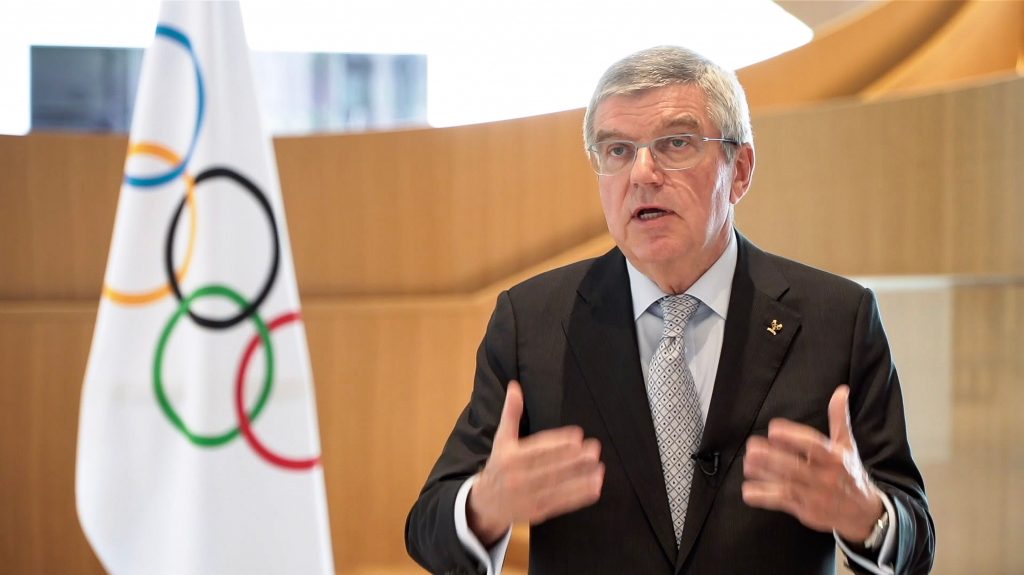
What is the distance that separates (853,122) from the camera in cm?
292

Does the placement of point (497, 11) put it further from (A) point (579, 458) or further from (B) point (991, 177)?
(A) point (579, 458)

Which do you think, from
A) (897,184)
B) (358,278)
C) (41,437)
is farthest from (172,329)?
(41,437)

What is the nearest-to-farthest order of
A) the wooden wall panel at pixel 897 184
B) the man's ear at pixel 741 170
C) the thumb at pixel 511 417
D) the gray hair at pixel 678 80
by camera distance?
the thumb at pixel 511 417, the gray hair at pixel 678 80, the man's ear at pixel 741 170, the wooden wall panel at pixel 897 184

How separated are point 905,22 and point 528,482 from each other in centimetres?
270

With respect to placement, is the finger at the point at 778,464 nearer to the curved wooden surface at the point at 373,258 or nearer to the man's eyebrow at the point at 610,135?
the man's eyebrow at the point at 610,135

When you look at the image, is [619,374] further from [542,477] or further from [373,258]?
[373,258]

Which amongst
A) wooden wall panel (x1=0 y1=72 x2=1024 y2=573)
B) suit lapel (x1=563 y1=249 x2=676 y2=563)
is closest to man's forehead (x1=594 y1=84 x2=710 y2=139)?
suit lapel (x1=563 y1=249 x2=676 y2=563)

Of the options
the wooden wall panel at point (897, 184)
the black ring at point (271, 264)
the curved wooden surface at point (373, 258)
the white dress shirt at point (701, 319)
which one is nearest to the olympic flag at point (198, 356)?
the black ring at point (271, 264)

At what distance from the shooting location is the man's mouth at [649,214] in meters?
1.55

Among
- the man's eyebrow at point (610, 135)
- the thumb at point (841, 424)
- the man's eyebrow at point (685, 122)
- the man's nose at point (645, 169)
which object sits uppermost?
the man's eyebrow at point (685, 122)

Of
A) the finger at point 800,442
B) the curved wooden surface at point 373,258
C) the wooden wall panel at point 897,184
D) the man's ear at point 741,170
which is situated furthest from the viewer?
the curved wooden surface at point 373,258

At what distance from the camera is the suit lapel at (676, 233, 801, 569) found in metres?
1.45

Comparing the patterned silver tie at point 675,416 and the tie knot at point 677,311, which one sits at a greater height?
the tie knot at point 677,311

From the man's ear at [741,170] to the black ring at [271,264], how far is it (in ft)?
2.46
